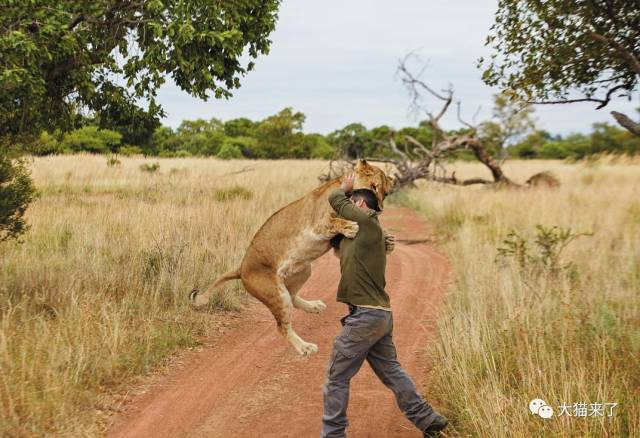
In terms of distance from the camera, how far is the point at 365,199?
13.6 feet

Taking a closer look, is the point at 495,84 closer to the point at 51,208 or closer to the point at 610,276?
the point at 610,276

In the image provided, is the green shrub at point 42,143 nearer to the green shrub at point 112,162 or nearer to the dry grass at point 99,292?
the dry grass at point 99,292

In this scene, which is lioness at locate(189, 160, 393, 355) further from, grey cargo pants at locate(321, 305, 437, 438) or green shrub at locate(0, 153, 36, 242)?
green shrub at locate(0, 153, 36, 242)

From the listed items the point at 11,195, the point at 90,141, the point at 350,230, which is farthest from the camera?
the point at 90,141

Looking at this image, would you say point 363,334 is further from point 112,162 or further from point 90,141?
point 90,141

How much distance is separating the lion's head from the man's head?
15 centimetres

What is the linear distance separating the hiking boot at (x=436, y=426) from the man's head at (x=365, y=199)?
1.55 metres

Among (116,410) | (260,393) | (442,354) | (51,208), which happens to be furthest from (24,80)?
(51,208)

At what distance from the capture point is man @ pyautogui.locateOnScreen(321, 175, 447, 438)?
3871 mm

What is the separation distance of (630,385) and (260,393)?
3.03 m

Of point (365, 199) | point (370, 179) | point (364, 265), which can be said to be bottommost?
point (364, 265)

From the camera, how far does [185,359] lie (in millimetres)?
6066

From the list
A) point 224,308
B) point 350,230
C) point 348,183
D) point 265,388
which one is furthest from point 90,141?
point 350,230

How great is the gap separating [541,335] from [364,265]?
1.87 meters
